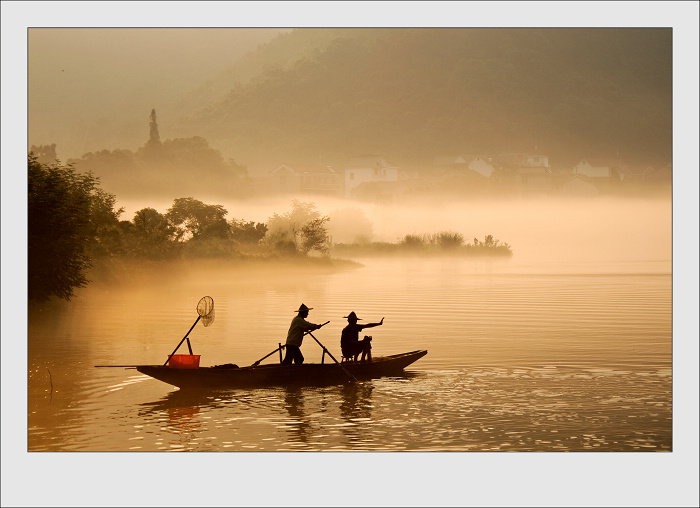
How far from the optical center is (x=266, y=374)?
13445 mm

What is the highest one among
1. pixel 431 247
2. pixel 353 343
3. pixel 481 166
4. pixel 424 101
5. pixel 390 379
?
pixel 424 101

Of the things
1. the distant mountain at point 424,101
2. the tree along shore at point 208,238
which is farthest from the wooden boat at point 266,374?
the distant mountain at point 424,101

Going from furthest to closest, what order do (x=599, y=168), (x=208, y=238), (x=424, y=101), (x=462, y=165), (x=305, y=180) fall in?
(x=424, y=101), (x=462, y=165), (x=305, y=180), (x=599, y=168), (x=208, y=238)

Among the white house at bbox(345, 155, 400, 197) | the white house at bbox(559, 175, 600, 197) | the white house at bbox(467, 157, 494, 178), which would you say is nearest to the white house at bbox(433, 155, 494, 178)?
the white house at bbox(467, 157, 494, 178)

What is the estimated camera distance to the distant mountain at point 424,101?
2906cm

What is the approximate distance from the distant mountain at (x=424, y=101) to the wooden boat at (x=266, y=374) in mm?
14511

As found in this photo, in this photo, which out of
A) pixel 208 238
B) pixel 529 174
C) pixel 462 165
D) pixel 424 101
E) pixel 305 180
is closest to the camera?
pixel 208 238

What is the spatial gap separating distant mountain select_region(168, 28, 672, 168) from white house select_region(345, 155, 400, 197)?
1.51 ft

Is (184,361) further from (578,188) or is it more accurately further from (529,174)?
(529,174)

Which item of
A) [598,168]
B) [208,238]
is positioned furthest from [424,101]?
[208,238]

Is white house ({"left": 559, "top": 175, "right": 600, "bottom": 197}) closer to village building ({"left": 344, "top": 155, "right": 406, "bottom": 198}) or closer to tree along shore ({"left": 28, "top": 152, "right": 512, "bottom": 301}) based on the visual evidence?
tree along shore ({"left": 28, "top": 152, "right": 512, "bottom": 301})

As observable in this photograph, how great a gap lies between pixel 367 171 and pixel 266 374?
21929 mm

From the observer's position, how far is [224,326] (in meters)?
21.0

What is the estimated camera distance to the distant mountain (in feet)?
95.3
